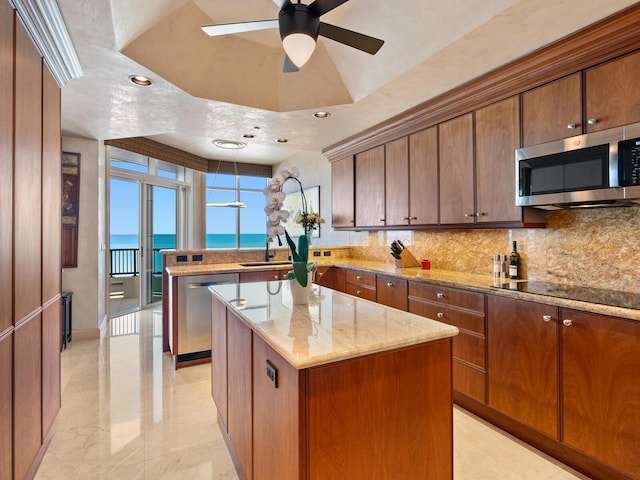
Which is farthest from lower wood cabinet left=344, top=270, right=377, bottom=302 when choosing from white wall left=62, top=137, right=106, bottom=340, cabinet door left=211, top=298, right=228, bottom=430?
white wall left=62, top=137, right=106, bottom=340

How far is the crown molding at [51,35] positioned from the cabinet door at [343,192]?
115 inches

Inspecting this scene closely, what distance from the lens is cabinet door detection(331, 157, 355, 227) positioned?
4.38 metres

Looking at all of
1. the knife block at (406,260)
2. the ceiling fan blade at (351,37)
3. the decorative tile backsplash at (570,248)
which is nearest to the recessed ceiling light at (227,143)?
the knife block at (406,260)

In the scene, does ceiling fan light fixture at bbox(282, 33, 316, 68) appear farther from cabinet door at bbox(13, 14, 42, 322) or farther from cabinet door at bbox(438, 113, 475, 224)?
cabinet door at bbox(438, 113, 475, 224)

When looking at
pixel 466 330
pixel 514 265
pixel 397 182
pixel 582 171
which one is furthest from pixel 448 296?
pixel 397 182

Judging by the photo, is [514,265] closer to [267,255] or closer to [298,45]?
[298,45]

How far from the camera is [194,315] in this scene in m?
3.33

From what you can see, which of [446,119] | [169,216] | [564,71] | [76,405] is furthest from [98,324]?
[564,71]

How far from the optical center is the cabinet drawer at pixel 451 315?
2.38 metres

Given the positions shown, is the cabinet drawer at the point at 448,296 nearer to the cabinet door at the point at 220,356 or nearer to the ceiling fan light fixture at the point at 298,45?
the cabinet door at the point at 220,356

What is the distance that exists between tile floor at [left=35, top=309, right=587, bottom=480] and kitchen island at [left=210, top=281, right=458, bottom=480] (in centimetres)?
70

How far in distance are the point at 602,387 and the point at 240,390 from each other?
72.5 inches

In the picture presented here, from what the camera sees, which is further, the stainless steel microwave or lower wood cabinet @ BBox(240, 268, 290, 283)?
lower wood cabinet @ BBox(240, 268, 290, 283)

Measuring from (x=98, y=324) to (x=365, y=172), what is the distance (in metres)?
3.84
